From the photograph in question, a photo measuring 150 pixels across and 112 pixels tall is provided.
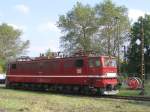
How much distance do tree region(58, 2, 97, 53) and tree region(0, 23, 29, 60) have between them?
25831 mm

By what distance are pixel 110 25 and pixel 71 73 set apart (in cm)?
4716

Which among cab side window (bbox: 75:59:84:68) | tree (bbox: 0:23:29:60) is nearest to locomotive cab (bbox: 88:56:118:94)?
cab side window (bbox: 75:59:84:68)

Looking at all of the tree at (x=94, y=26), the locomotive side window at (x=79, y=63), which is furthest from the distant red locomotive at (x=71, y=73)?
the tree at (x=94, y=26)

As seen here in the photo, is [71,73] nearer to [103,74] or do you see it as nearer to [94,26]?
[103,74]

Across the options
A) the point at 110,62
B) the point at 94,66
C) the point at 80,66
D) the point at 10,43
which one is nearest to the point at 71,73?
the point at 80,66

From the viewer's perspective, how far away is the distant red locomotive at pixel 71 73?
36.4 metres

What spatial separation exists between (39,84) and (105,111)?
70.0 ft

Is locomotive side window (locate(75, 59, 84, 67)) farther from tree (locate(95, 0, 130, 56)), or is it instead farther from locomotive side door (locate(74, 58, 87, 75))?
tree (locate(95, 0, 130, 56))

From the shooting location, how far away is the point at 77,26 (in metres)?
85.8

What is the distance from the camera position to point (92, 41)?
8456 cm

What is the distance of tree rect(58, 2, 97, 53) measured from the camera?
84.9m

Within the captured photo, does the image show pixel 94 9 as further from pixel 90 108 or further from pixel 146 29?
pixel 90 108

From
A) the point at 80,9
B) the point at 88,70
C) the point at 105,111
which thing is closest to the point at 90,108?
the point at 105,111

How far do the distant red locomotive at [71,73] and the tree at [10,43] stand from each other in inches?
2509
